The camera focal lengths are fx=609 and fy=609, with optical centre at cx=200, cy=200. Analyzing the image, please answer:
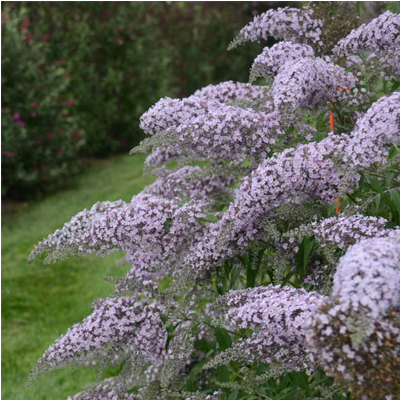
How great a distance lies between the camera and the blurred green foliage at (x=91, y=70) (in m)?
8.91

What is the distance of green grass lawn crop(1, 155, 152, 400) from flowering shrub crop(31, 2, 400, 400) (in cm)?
83

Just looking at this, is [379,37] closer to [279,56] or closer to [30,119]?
[279,56]

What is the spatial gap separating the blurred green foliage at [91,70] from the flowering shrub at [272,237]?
244 inches

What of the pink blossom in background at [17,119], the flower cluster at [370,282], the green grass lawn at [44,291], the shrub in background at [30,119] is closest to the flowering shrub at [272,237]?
the flower cluster at [370,282]

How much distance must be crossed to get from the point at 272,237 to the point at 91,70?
9169 millimetres

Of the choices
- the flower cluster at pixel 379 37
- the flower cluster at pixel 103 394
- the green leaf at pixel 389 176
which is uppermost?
→ the flower cluster at pixel 379 37

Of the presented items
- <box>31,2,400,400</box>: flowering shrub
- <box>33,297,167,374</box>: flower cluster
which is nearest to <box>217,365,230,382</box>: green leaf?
<box>31,2,400,400</box>: flowering shrub

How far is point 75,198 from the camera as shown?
9.34 m

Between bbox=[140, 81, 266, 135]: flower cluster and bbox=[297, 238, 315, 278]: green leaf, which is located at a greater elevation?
bbox=[140, 81, 266, 135]: flower cluster

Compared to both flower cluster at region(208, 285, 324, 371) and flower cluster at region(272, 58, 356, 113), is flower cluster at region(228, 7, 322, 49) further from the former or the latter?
flower cluster at region(208, 285, 324, 371)

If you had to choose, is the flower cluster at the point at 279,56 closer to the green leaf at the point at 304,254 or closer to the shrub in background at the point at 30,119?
the green leaf at the point at 304,254

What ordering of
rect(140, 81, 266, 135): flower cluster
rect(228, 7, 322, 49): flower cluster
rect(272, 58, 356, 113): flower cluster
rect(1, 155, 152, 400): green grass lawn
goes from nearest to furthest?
rect(272, 58, 356, 113): flower cluster < rect(140, 81, 266, 135): flower cluster < rect(228, 7, 322, 49): flower cluster < rect(1, 155, 152, 400): green grass lawn

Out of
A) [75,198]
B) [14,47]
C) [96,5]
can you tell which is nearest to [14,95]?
[14,47]

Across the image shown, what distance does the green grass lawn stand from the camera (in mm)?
4613
